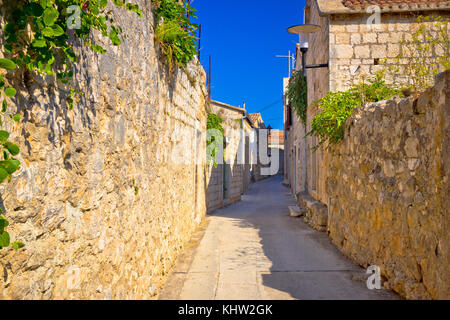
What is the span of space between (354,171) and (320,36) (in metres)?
4.72

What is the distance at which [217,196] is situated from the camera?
11547mm

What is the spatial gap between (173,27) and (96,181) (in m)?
2.36

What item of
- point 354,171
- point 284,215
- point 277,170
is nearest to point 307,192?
point 284,215

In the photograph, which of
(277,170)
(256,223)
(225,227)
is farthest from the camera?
(277,170)

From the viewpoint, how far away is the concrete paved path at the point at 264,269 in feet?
13.1

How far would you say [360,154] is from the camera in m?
5.09

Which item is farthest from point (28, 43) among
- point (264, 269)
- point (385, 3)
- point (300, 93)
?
point (300, 93)

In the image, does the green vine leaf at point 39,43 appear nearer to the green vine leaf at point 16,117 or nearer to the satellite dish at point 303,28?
the green vine leaf at point 16,117

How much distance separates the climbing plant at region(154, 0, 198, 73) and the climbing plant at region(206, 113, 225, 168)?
241 inches

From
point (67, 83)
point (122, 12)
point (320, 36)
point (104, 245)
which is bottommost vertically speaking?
point (104, 245)

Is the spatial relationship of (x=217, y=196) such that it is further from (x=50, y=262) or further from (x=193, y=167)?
(x=50, y=262)

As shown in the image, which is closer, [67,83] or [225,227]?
[67,83]

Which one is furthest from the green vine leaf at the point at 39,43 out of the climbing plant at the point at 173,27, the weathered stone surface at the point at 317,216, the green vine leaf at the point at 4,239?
the weathered stone surface at the point at 317,216

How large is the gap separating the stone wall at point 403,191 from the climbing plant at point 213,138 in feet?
17.7
